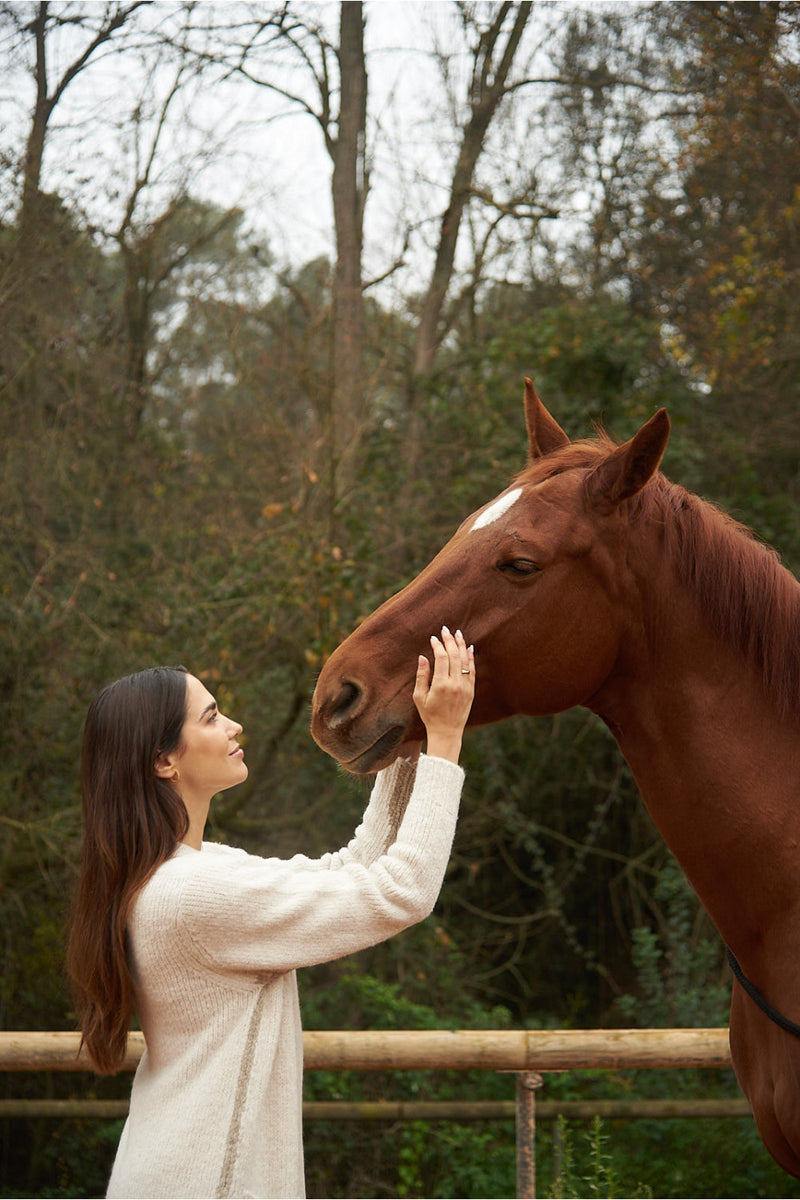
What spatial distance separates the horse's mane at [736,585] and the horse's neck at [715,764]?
32mm

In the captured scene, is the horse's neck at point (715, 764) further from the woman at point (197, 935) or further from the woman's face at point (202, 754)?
the woman's face at point (202, 754)

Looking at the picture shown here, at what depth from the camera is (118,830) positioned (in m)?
1.56

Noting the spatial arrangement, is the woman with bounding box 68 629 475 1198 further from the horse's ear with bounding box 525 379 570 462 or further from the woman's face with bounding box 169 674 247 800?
the horse's ear with bounding box 525 379 570 462

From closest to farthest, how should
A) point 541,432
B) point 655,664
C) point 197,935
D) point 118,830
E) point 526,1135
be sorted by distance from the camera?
point 197,935
point 118,830
point 655,664
point 541,432
point 526,1135

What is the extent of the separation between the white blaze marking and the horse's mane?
8.7 inches

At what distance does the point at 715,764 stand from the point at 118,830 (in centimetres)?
106

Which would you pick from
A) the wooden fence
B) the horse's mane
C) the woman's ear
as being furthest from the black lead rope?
the wooden fence

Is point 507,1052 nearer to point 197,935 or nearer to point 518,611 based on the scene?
point 518,611

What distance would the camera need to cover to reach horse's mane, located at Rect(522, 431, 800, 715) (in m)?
1.90

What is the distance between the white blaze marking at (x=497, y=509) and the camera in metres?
1.94

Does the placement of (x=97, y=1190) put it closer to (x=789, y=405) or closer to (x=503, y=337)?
(x=503, y=337)

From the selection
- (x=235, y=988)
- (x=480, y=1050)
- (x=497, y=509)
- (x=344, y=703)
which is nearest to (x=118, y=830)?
(x=235, y=988)

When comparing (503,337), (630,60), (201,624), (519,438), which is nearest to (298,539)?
(201,624)

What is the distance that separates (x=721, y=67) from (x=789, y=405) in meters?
2.35
